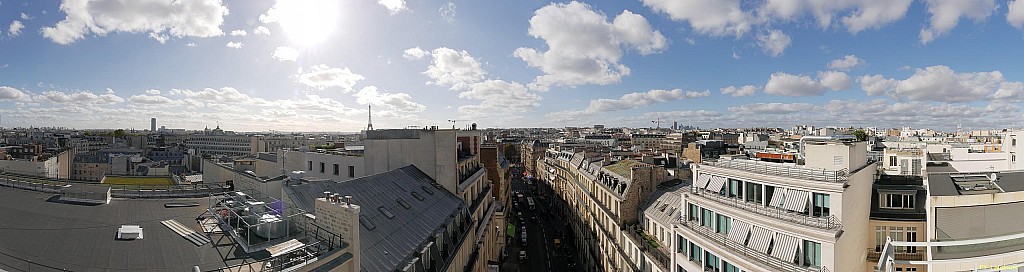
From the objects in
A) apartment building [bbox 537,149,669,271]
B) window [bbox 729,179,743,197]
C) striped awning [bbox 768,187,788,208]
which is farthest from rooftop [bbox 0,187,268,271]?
apartment building [bbox 537,149,669,271]

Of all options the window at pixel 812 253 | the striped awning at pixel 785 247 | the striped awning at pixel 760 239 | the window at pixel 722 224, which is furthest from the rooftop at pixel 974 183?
the window at pixel 722 224

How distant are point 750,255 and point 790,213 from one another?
3.25m

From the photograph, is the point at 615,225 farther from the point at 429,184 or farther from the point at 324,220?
the point at 324,220

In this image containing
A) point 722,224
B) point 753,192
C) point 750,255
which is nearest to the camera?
point 750,255

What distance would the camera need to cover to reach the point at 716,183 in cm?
2958

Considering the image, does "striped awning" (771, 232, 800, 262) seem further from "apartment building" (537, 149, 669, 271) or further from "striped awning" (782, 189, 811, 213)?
"apartment building" (537, 149, 669, 271)


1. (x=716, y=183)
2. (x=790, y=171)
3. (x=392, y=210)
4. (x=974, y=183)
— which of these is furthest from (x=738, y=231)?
(x=392, y=210)

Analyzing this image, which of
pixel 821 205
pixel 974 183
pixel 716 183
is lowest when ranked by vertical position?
pixel 821 205

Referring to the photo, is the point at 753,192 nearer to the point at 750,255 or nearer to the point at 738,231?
the point at 738,231

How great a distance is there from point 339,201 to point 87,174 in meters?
100

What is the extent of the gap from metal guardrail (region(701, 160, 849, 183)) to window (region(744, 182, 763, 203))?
89 cm

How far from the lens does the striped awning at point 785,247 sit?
24000 mm

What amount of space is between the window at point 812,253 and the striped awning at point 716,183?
20.5 ft

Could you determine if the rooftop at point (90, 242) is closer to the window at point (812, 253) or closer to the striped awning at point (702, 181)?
the window at point (812, 253)
